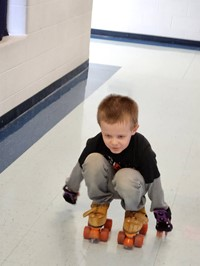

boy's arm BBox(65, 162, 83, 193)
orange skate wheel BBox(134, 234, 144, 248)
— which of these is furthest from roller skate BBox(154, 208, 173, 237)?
boy's arm BBox(65, 162, 83, 193)

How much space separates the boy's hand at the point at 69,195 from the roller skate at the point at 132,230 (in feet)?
1.02

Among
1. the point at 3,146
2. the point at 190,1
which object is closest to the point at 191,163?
the point at 3,146

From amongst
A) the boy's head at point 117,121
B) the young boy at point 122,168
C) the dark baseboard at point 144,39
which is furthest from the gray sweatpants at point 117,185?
the dark baseboard at point 144,39

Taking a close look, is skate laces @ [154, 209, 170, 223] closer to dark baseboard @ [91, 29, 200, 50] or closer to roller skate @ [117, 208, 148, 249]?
roller skate @ [117, 208, 148, 249]

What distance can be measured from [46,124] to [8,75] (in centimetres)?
42

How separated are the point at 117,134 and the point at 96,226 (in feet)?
1.33

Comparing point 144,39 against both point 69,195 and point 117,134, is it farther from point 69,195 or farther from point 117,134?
point 117,134

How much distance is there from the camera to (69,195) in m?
2.22

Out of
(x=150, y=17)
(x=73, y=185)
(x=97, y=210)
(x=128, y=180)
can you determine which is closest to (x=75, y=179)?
(x=73, y=185)

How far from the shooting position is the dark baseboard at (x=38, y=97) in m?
3.20

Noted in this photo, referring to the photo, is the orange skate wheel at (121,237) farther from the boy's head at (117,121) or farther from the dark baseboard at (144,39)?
the dark baseboard at (144,39)

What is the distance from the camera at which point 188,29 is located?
653 centimetres

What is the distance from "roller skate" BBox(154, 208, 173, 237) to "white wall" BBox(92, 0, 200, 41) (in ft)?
15.7

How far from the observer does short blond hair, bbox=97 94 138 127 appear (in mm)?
1852
